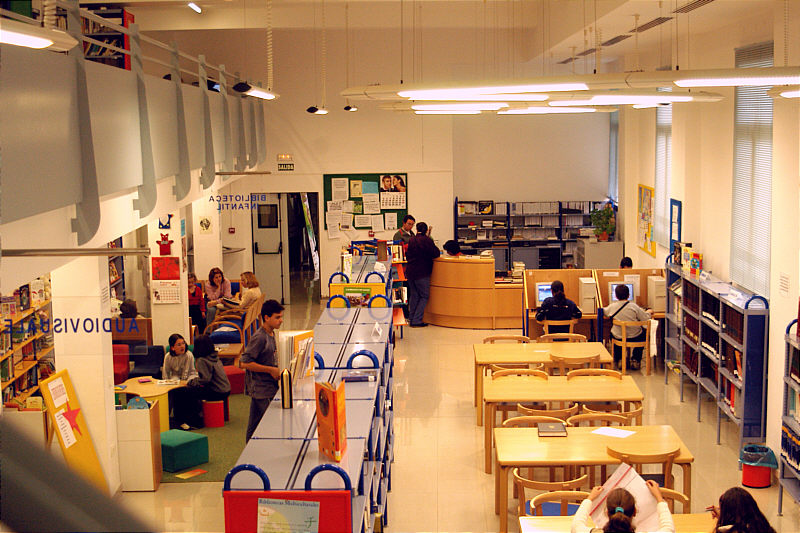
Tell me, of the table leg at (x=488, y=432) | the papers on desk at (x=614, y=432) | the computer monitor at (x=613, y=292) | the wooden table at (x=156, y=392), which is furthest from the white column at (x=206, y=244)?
the papers on desk at (x=614, y=432)

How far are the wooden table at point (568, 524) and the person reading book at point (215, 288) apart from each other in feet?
28.3

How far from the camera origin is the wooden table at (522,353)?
957 centimetres

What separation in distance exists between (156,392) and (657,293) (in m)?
7.39

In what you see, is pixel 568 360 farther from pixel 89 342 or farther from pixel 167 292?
pixel 167 292

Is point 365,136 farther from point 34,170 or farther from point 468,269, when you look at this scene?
point 34,170

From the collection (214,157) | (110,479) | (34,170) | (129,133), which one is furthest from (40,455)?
(214,157)

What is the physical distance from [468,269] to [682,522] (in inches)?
368

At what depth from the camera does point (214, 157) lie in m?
10.3

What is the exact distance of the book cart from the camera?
446 cm

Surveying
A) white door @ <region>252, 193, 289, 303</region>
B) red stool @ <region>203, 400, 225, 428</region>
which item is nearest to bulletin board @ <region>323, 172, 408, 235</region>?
white door @ <region>252, 193, 289, 303</region>

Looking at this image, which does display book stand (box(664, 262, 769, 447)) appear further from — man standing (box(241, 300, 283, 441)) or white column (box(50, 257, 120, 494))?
white column (box(50, 257, 120, 494))

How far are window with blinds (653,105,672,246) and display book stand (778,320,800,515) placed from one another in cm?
628

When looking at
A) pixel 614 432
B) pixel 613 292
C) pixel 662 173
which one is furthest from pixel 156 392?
pixel 662 173

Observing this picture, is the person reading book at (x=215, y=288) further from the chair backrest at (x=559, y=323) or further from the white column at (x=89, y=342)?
the white column at (x=89, y=342)
